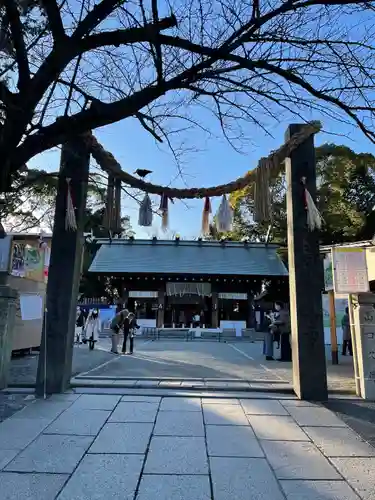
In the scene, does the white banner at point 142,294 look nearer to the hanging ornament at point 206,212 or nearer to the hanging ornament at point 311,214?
the hanging ornament at point 206,212

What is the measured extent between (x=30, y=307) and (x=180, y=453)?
4.40m

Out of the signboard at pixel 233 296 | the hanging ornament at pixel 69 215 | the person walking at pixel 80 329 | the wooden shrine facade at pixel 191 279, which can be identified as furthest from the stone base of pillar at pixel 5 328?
the signboard at pixel 233 296

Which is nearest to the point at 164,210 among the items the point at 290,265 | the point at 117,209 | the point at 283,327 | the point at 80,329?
the point at 117,209

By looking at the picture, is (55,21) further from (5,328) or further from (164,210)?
(5,328)

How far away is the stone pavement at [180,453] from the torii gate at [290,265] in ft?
2.12

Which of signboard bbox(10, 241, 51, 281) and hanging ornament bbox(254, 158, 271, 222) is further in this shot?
signboard bbox(10, 241, 51, 281)

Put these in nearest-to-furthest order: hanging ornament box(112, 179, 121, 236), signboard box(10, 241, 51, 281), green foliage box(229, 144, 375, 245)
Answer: hanging ornament box(112, 179, 121, 236)
signboard box(10, 241, 51, 281)
green foliage box(229, 144, 375, 245)

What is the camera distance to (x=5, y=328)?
6223mm

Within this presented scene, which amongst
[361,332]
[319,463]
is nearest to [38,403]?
[319,463]

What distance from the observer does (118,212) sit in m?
6.09

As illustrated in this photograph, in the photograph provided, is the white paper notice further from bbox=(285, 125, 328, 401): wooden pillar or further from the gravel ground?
bbox=(285, 125, 328, 401): wooden pillar

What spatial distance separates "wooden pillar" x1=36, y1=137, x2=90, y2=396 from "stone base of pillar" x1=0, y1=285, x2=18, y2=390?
67 centimetres

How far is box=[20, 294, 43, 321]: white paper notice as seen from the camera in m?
6.85

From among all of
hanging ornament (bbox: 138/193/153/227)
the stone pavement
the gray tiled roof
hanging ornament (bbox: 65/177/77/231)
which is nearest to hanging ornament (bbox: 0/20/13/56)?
hanging ornament (bbox: 138/193/153/227)
